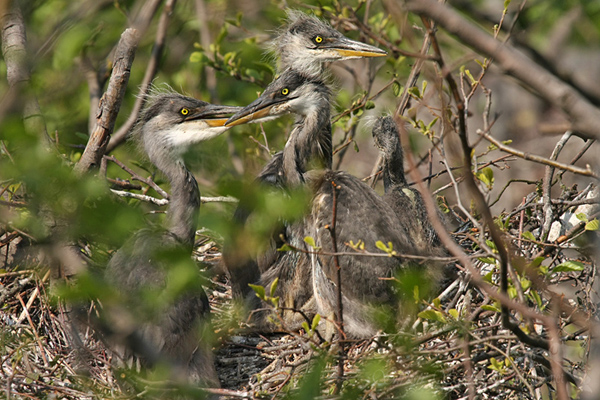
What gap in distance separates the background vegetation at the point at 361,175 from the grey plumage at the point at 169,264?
0.46 ft

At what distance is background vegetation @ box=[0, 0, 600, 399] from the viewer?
5.03ft

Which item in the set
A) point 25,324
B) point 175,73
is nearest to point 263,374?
point 25,324

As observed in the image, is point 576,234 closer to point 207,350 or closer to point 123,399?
point 207,350

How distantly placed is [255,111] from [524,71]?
3.32 metres

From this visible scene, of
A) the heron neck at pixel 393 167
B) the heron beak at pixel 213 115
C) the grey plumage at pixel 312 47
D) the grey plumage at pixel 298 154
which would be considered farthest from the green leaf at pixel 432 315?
the grey plumage at pixel 312 47

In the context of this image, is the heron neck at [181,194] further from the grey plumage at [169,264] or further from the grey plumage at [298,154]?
the grey plumage at [298,154]

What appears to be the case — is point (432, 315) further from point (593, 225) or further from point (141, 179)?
point (141, 179)

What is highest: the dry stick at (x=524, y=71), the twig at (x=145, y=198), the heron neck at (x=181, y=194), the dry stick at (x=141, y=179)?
the dry stick at (x=524, y=71)

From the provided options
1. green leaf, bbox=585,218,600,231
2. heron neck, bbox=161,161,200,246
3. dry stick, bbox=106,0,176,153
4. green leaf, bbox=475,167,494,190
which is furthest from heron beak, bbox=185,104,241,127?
green leaf, bbox=585,218,600,231

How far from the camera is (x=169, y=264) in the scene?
1.59 m

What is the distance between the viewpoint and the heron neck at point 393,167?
4535 mm

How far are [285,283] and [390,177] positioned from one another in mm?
1011

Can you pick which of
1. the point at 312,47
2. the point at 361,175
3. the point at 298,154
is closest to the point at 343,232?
the point at 298,154

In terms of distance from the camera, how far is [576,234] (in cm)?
355
